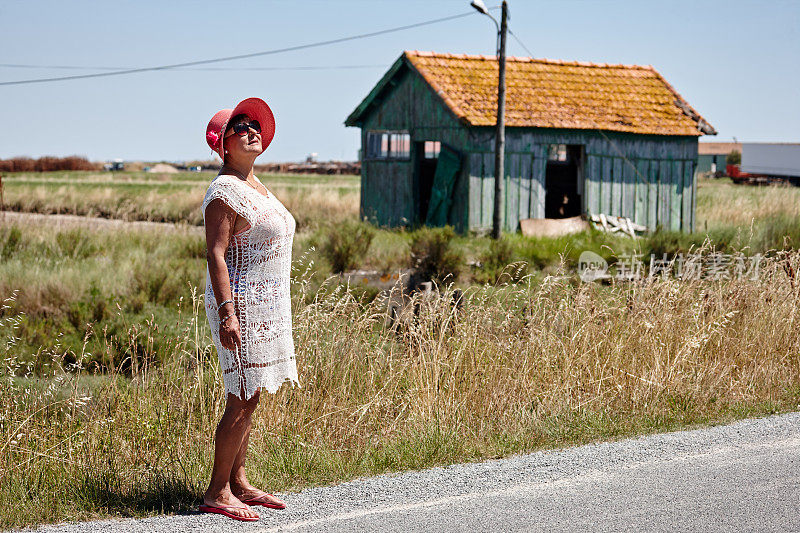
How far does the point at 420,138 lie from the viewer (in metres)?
22.4

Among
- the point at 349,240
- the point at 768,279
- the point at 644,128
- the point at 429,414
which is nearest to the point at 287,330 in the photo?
the point at 429,414

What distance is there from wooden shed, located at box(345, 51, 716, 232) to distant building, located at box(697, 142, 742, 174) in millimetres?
84914

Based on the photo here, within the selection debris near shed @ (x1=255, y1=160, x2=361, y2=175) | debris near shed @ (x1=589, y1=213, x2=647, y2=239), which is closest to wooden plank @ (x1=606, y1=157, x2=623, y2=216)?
A: debris near shed @ (x1=589, y1=213, x2=647, y2=239)

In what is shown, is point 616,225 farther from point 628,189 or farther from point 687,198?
point 687,198

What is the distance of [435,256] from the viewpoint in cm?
1714

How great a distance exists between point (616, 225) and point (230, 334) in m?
18.6

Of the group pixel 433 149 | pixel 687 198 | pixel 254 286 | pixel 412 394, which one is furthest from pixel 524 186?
pixel 254 286

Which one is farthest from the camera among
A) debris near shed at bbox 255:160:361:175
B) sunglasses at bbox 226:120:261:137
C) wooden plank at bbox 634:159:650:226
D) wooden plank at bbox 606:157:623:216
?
debris near shed at bbox 255:160:361:175

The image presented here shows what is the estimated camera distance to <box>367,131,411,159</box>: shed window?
23406mm

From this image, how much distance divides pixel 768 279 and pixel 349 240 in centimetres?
1049

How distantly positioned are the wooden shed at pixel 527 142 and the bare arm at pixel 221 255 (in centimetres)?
1634

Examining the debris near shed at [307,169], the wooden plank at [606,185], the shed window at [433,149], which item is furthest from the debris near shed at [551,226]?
the debris near shed at [307,169]

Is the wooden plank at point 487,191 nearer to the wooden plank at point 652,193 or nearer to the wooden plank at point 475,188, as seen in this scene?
the wooden plank at point 475,188

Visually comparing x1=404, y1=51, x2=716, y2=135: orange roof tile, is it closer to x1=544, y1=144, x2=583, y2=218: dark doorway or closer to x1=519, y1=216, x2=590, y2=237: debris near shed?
x1=544, y1=144, x2=583, y2=218: dark doorway
